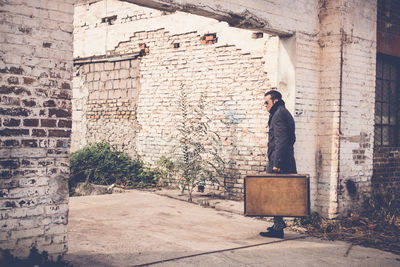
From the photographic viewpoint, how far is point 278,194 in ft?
17.0

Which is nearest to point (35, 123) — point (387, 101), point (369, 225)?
point (369, 225)

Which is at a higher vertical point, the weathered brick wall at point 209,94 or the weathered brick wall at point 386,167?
the weathered brick wall at point 209,94

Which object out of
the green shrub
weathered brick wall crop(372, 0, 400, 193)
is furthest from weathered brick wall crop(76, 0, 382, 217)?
the green shrub

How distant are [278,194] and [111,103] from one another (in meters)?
5.96

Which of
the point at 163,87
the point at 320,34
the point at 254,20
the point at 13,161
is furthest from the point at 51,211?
the point at 163,87

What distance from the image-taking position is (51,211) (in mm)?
3980

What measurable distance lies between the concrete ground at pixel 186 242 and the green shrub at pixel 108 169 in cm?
189

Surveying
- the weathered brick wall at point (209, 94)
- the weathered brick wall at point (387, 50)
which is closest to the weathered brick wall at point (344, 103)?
the weathered brick wall at point (387, 50)

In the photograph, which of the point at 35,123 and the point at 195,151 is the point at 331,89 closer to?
the point at 195,151

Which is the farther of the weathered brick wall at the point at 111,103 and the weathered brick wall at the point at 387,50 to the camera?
the weathered brick wall at the point at 111,103

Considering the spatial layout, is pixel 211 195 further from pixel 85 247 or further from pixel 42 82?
pixel 42 82

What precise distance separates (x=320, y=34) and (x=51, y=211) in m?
4.78

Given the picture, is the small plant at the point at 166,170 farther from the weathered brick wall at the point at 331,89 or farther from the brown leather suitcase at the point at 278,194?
the brown leather suitcase at the point at 278,194

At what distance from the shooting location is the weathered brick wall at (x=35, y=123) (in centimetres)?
374
